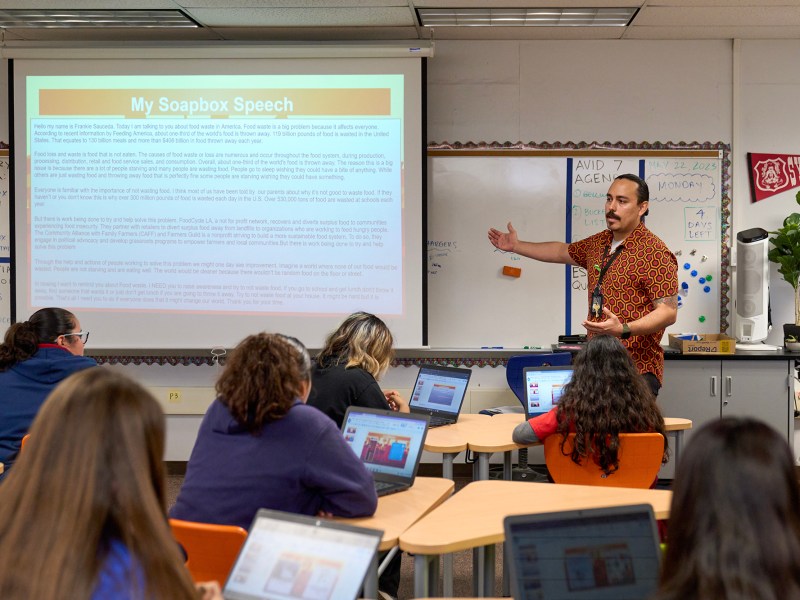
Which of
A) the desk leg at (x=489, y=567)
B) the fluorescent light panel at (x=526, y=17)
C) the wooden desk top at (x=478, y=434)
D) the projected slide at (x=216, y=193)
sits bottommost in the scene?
the desk leg at (x=489, y=567)

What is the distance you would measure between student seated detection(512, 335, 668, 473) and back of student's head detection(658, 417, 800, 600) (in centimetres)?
183

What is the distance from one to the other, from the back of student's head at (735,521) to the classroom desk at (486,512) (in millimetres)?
854

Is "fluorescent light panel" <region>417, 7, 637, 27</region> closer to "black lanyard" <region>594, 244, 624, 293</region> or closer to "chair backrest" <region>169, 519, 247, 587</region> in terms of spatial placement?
"black lanyard" <region>594, 244, 624, 293</region>


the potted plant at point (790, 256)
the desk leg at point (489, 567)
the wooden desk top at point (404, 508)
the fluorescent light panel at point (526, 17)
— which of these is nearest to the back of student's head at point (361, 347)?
the wooden desk top at point (404, 508)

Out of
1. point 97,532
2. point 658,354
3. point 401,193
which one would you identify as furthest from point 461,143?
point 97,532

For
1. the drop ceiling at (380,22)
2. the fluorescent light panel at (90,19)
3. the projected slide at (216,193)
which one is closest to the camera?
the drop ceiling at (380,22)

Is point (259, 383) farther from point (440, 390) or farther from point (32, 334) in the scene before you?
point (440, 390)

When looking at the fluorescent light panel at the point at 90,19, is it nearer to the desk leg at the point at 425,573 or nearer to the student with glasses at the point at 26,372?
the student with glasses at the point at 26,372

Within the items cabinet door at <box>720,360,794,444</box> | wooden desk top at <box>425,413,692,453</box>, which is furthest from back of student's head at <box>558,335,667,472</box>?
cabinet door at <box>720,360,794,444</box>

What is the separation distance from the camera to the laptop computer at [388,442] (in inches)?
115

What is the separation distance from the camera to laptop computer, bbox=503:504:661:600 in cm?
171

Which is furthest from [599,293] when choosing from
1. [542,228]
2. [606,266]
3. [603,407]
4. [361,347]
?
[361,347]

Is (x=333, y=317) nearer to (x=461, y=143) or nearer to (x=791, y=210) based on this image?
(x=461, y=143)

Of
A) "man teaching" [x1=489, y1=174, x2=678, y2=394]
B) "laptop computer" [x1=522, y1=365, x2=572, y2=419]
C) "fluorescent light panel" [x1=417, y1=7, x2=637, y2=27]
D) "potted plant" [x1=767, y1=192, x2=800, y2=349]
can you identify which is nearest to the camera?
"laptop computer" [x1=522, y1=365, x2=572, y2=419]
